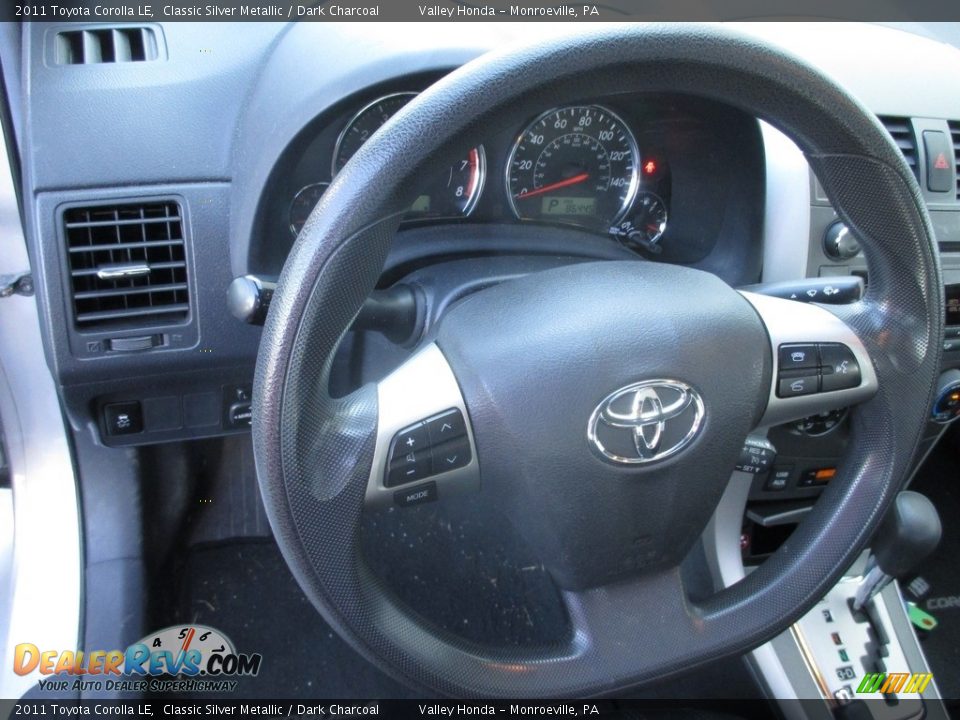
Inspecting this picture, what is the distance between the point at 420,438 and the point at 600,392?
19 cm

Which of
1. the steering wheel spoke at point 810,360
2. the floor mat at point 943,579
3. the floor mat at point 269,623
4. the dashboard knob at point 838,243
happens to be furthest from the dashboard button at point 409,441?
the floor mat at point 943,579

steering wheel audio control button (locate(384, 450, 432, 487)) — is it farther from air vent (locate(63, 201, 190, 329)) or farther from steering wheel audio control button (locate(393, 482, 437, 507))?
air vent (locate(63, 201, 190, 329))

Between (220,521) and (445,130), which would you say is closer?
(445,130)

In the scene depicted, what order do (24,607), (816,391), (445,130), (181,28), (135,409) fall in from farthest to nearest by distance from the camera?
(24,607)
(135,409)
(181,28)
(816,391)
(445,130)

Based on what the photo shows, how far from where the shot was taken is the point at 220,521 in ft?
6.12

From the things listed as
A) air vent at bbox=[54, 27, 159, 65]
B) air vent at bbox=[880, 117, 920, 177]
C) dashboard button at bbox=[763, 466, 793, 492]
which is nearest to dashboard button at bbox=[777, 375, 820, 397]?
dashboard button at bbox=[763, 466, 793, 492]

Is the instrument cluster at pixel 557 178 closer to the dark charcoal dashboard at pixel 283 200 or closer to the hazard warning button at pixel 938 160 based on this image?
the dark charcoal dashboard at pixel 283 200

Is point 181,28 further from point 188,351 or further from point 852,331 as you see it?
point 852,331

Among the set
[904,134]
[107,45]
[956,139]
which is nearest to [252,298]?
[107,45]

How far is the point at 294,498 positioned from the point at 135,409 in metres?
0.72

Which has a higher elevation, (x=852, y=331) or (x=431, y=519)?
(x=852, y=331)

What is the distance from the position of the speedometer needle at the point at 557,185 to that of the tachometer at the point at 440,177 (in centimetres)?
8

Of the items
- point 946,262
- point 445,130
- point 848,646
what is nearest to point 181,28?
point 445,130

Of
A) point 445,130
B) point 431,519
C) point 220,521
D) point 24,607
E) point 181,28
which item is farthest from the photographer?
point 220,521
